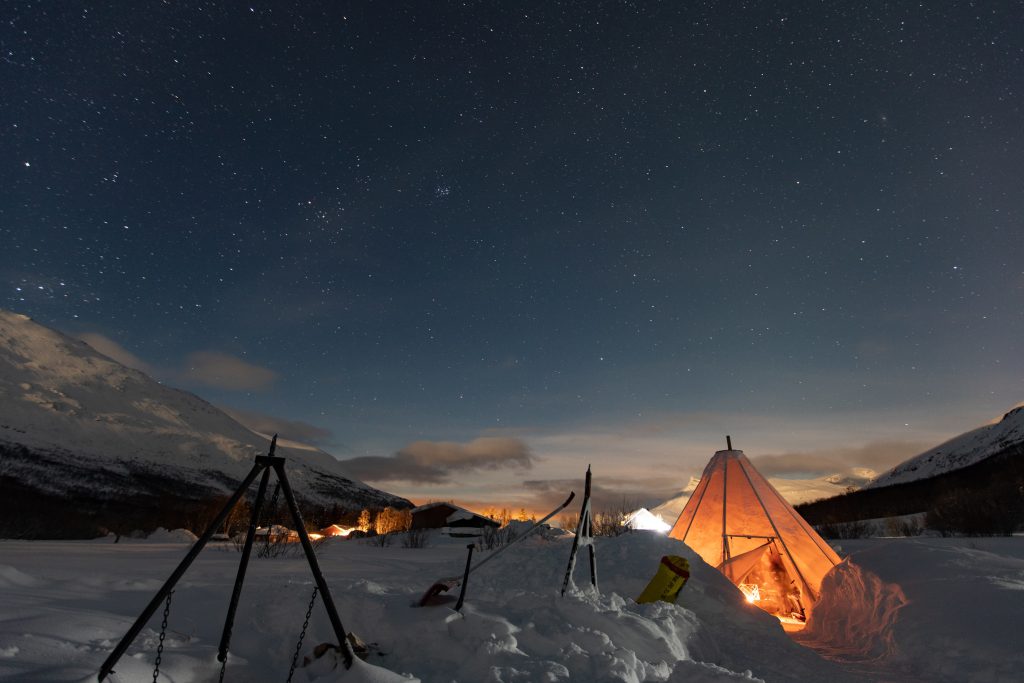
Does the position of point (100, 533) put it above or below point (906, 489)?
below

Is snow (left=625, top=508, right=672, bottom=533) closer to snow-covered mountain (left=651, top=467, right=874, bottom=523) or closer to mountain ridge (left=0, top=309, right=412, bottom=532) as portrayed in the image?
snow-covered mountain (left=651, top=467, right=874, bottom=523)

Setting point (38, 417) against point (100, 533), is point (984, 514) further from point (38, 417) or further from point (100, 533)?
point (38, 417)

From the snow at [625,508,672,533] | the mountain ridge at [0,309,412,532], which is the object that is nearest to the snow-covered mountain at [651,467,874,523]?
the snow at [625,508,672,533]

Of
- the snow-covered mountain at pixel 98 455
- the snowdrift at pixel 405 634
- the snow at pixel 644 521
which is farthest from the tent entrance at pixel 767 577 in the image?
the snow-covered mountain at pixel 98 455

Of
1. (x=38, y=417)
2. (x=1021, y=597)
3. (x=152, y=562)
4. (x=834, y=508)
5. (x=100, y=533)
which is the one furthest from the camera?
(x=38, y=417)

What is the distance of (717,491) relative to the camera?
43.7 feet

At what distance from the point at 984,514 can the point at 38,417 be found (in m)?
206

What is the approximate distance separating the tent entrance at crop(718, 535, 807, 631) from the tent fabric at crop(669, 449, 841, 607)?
0.9 inches

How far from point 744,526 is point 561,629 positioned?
8625mm

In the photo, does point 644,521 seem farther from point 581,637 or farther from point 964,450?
point 964,450

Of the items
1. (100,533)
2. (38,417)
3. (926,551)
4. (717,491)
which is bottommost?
(100,533)

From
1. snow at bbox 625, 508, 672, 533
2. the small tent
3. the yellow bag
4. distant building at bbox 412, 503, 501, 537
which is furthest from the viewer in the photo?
distant building at bbox 412, 503, 501, 537

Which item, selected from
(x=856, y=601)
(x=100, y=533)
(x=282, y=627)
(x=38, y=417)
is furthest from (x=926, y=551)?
(x=38, y=417)

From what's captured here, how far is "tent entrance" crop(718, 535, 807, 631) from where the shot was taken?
11.6 meters
